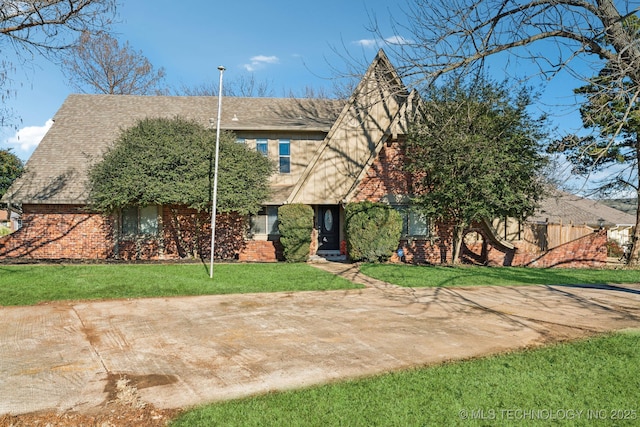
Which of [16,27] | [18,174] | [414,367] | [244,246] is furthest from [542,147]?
[18,174]

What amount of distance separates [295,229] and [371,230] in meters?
2.67

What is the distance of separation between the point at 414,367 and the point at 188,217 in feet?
44.6

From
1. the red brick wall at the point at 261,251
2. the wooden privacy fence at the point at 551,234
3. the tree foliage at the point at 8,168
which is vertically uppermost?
the tree foliage at the point at 8,168

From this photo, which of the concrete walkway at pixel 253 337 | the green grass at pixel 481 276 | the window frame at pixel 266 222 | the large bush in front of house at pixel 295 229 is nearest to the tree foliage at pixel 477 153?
the green grass at pixel 481 276

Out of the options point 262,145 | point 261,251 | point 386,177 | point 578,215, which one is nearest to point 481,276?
point 386,177

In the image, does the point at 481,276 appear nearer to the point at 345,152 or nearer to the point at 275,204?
the point at 345,152

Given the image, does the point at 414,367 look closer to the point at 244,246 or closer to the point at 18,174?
the point at 244,246

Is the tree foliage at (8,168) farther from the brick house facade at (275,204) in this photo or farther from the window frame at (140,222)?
the window frame at (140,222)

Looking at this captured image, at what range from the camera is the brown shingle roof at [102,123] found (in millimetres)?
16656

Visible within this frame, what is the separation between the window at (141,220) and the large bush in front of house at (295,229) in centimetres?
527

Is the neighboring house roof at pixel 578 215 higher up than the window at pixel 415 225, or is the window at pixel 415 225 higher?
the neighboring house roof at pixel 578 215

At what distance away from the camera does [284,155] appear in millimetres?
18672

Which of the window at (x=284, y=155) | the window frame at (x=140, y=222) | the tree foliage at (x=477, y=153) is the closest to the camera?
the tree foliage at (x=477, y=153)

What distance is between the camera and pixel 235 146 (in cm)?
1573
